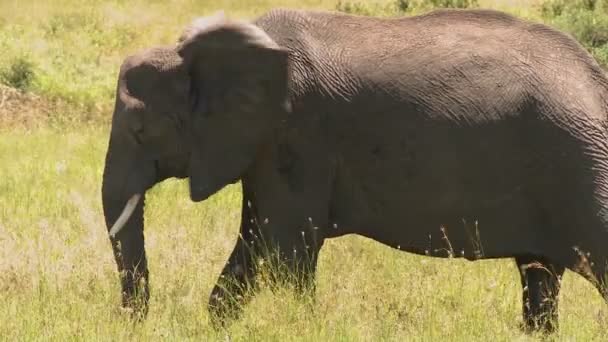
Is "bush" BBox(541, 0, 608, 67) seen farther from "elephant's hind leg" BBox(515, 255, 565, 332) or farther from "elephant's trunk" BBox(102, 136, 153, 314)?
"elephant's trunk" BBox(102, 136, 153, 314)

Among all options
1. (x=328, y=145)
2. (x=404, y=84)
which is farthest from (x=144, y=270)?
(x=404, y=84)

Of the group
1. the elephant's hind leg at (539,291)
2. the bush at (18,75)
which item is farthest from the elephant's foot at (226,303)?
the bush at (18,75)

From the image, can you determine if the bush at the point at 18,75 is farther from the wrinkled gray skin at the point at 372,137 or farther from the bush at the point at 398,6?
the bush at the point at 398,6

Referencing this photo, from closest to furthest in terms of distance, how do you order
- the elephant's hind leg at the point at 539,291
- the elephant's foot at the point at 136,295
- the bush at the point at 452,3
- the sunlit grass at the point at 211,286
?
the sunlit grass at the point at 211,286, the elephant's foot at the point at 136,295, the elephant's hind leg at the point at 539,291, the bush at the point at 452,3

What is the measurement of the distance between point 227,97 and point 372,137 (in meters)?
0.85

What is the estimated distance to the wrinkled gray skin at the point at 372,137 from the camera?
6875mm

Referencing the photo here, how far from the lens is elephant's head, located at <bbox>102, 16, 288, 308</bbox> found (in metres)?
6.91

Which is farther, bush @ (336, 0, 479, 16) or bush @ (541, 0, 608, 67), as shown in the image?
bush @ (336, 0, 479, 16)

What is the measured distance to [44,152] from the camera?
14367 mm

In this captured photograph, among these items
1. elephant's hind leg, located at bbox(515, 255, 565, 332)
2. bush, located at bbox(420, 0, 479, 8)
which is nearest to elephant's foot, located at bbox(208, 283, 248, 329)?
elephant's hind leg, located at bbox(515, 255, 565, 332)

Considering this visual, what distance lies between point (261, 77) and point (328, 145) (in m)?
0.54

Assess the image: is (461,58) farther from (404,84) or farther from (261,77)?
(261,77)

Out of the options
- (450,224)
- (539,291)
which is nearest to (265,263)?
(450,224)

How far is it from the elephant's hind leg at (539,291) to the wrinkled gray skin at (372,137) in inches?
4.3
